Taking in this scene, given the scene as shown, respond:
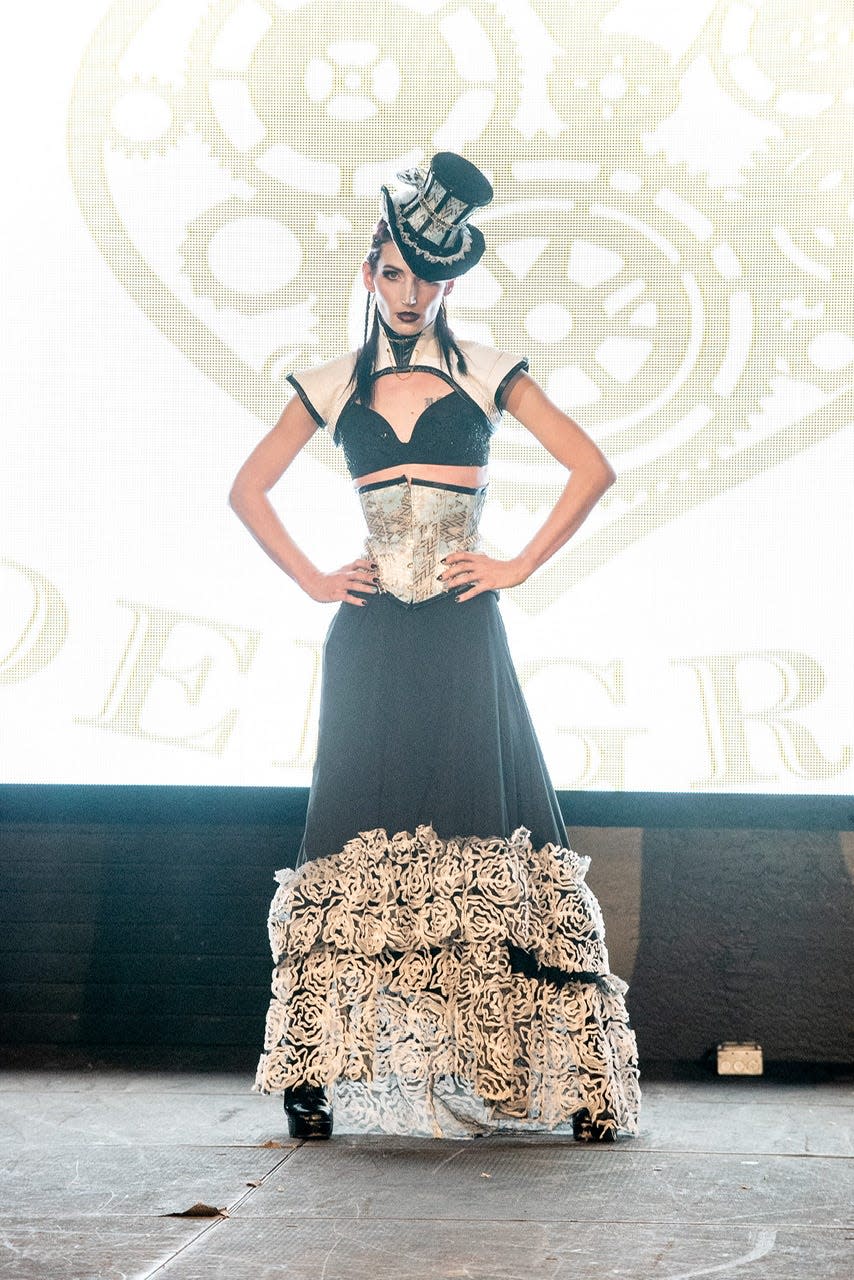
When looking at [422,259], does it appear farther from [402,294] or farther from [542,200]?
[542,200]

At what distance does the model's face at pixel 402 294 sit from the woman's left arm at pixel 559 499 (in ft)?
0.62

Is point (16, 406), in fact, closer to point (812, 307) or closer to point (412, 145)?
point (412, 145)

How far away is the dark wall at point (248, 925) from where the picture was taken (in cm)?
302

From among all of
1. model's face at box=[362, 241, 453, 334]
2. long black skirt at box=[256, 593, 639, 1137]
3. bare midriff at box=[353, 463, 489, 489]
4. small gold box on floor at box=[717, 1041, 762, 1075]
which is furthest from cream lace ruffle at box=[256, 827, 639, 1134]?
model's face at box=[362, 241, 453, 334]

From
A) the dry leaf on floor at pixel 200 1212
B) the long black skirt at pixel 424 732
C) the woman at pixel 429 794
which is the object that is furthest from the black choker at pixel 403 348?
the dry leaf on floor at pixel 200 1212

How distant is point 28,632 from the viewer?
A: 3.01 metres

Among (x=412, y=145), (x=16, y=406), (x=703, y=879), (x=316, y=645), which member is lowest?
(x=703, y=879)

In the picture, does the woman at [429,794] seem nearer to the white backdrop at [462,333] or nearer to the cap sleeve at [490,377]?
the cap sleeve at [490,377]

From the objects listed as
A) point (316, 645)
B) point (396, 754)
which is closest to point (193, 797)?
point (316, 645)

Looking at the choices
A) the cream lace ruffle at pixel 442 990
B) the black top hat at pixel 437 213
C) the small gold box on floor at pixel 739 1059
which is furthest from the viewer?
the small gold box on floor at pixel 739 1059

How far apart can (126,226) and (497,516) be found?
1.00 m

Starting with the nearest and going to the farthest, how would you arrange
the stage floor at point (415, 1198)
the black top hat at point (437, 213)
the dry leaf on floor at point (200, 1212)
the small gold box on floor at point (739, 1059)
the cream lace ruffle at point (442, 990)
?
1. the stage floor at point (415, 1198)
2. the dry leaf on floor at point (200, 1212)
3. the cream lace ruffle at point (442, 990)
4. the black top hat at point (437, 213)
5. the small gold box on floor at point (739, 1059)

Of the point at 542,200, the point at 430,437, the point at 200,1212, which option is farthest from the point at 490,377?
the point at 200,1212

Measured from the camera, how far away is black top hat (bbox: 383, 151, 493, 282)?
2338 millimetres
